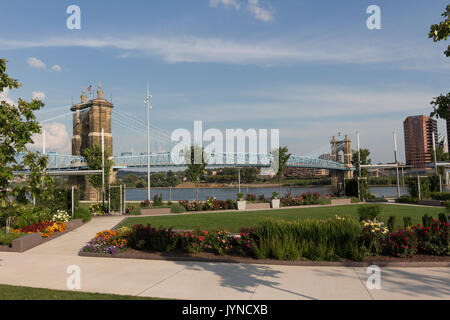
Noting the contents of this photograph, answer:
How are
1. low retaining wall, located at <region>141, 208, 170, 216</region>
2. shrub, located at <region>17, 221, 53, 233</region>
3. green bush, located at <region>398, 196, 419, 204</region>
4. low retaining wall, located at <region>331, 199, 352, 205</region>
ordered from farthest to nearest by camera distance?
low retaining wall, located at <region>331, 199, 352, 205</region>
green bush, located at <region>398, 196, 419, 204</region>
low retaining wall, located at <region>141, 208, 170, 216</region>
shrub, located at <region>17, 221, 53, 233</region>

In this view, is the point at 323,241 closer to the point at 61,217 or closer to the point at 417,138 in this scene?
the point at 61,217

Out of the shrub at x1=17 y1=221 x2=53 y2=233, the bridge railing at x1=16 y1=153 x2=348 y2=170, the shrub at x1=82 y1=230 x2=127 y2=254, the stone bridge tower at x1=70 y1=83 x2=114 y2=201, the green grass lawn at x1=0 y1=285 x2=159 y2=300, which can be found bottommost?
the green grass lawn at x1=0 y1=285 x2=159 y2=300

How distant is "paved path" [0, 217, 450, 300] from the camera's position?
5715 mm

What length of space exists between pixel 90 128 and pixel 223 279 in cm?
4675

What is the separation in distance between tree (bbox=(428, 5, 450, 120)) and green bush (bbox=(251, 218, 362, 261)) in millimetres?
3775

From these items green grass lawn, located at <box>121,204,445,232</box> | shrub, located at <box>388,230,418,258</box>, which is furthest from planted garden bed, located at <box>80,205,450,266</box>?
green grass lawn, located at <box>121,204,445,232</box>

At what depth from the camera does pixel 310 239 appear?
8.32m

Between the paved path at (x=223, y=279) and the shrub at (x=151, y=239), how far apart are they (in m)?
0.83

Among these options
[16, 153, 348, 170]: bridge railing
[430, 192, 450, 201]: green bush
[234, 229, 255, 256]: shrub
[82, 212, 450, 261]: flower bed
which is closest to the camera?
[82, 212, 450, 261]: flower bed

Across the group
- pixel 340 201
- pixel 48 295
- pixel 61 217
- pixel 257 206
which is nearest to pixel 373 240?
pixel 48 295

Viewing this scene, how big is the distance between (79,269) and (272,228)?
190 inches

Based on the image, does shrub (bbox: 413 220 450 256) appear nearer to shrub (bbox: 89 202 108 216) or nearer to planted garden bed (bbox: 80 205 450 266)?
planted garden bed (bbox: 80 205 450 266)

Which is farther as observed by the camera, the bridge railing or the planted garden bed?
the bridge railing
